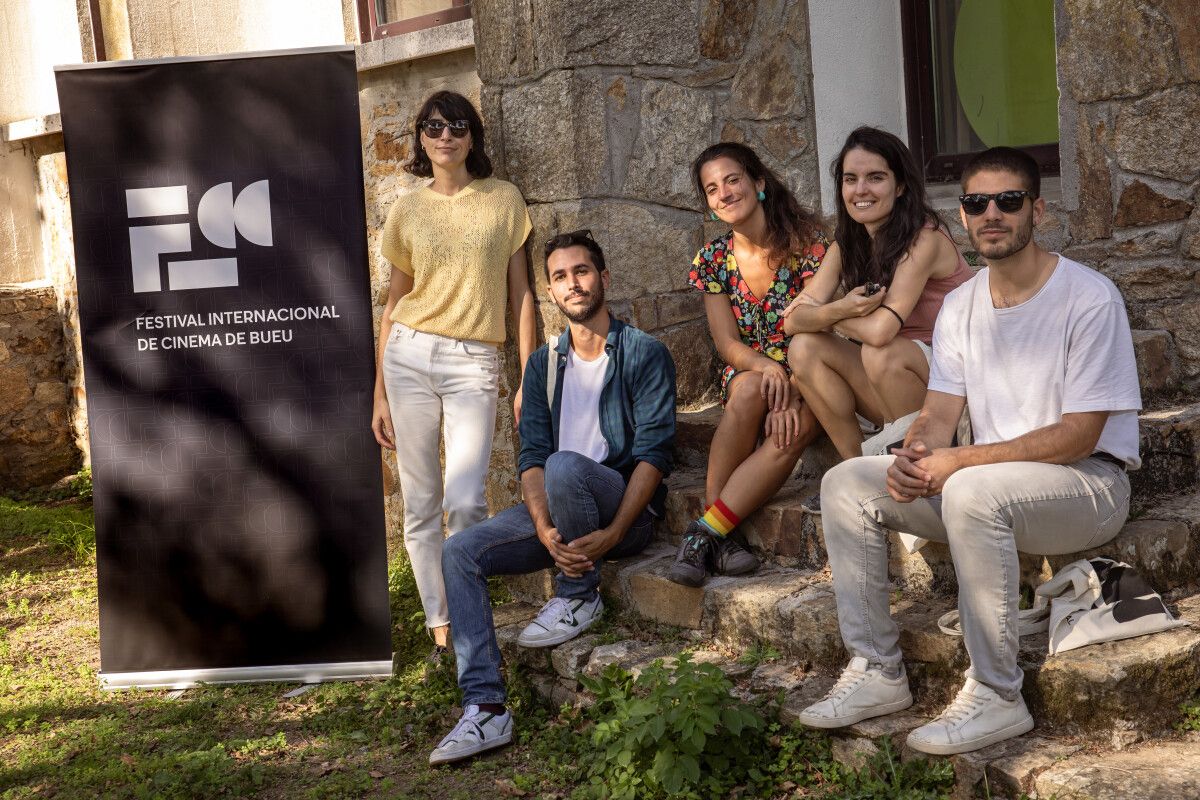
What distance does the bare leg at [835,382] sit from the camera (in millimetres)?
3512

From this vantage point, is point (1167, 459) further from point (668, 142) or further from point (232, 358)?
point (232, 358)

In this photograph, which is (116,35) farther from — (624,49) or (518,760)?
(518,760)

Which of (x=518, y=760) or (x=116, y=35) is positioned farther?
(x=116, y=35)

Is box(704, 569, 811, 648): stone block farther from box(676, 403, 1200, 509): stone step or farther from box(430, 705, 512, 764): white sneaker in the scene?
box(676, 403, 1200, 509): stone step

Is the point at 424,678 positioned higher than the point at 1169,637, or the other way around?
the point at 1169,637

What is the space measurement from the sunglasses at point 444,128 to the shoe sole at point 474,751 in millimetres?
1923

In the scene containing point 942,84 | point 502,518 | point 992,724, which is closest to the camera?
point 992,724

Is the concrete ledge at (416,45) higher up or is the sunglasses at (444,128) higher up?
the concrete ledge at (416,45)

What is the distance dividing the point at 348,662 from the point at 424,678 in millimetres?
321

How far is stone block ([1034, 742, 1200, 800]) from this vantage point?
2.51 meters

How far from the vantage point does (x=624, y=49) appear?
430 cm

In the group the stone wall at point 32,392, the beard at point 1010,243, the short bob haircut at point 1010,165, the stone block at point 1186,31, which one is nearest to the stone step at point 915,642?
the beard at point 1010,243

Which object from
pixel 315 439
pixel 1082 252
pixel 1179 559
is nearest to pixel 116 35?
pixel 315 439

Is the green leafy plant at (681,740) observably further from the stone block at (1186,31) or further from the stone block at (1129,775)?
the stone block at (1186,31)
